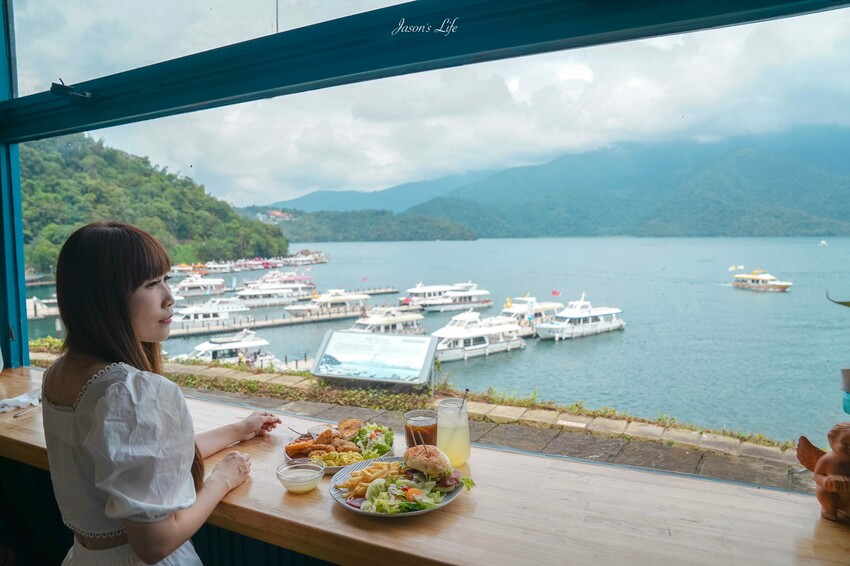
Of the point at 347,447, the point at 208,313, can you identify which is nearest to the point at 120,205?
the point at 208,313

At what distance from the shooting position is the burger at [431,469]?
1.37 m

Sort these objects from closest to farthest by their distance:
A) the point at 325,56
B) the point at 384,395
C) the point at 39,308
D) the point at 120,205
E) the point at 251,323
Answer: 1. the point at 325,56
2. the point at 384,395
3. the point at 251,323
4. the point at 120,205
5. the point at 39,308

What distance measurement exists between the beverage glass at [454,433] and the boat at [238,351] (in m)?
1.18

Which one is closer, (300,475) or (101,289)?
(101,289)

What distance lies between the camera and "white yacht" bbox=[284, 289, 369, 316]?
2.35m

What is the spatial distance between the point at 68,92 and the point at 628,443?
8.83 ft

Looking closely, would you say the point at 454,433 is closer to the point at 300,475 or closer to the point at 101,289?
the point at 300,475

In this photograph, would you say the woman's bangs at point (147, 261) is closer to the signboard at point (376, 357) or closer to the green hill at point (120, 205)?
the signboard at point (376, 357)

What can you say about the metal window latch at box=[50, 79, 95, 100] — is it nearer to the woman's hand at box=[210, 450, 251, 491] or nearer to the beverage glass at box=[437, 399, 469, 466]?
the woman's hand at box=[210, 450, 251, 491]

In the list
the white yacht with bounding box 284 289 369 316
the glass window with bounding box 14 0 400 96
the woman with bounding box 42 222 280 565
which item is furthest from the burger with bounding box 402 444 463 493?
the glass window with bounding box 14 0 400 96

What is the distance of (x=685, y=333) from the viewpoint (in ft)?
5.62

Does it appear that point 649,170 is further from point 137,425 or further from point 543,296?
point 137,425

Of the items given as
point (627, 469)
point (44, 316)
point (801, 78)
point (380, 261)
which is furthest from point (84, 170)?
point (801, 78)

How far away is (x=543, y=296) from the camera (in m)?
1.95
